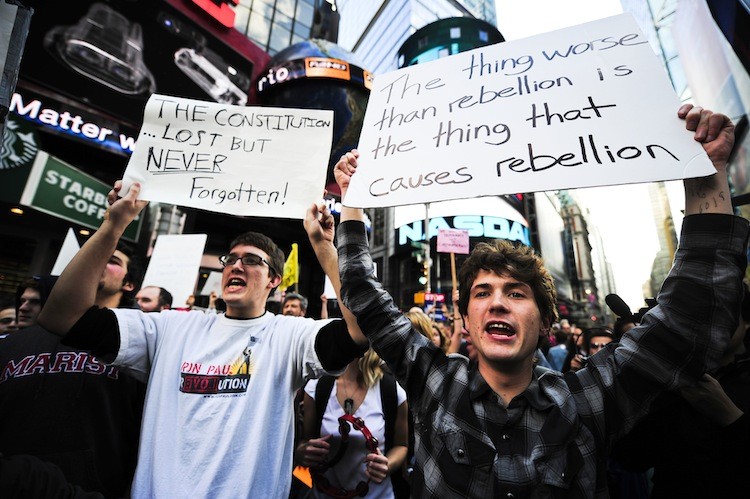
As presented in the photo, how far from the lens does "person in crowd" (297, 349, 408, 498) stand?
2211 mm

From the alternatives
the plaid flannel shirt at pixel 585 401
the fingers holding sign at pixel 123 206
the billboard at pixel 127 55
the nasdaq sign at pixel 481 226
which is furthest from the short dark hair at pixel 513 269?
the nasdaq sign at pixel 481 226

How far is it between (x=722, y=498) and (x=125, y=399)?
123 inches

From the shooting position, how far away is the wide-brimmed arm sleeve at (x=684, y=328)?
117 centimetres

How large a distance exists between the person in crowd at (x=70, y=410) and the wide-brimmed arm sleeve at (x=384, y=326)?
1.22 metres

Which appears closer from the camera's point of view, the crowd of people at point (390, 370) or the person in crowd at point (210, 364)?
the crowd of people at point (390, 370)

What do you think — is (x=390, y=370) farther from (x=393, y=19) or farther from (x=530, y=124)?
(x=393, y=19)

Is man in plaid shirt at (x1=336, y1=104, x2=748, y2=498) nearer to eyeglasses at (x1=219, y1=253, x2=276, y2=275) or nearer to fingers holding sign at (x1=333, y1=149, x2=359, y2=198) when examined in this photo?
fingers holding sign at (x1=333, y1=149, x2=359, y2=198)

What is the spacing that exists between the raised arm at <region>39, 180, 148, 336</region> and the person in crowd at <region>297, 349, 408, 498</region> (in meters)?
1.52

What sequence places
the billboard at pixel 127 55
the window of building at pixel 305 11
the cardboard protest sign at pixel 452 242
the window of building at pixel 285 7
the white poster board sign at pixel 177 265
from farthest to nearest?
the window of building at pixel 305 11 → the window of building at pixel 285 7 → the cardboard protest sign at pixel 452 242 → the billboard at pixel 127 55 → the white poster board sign at pixel 177 265

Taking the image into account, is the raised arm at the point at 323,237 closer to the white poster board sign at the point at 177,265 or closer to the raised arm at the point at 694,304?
the raised arm at the point at 694,304

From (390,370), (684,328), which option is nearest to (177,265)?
(390,370)

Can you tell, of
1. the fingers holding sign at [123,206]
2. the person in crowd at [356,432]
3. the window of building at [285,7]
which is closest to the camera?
the fingers holding sign at [123,206]

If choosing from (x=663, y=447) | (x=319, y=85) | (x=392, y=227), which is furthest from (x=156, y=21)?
(x=392, y=227)

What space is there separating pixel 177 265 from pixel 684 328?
17.3 ft
